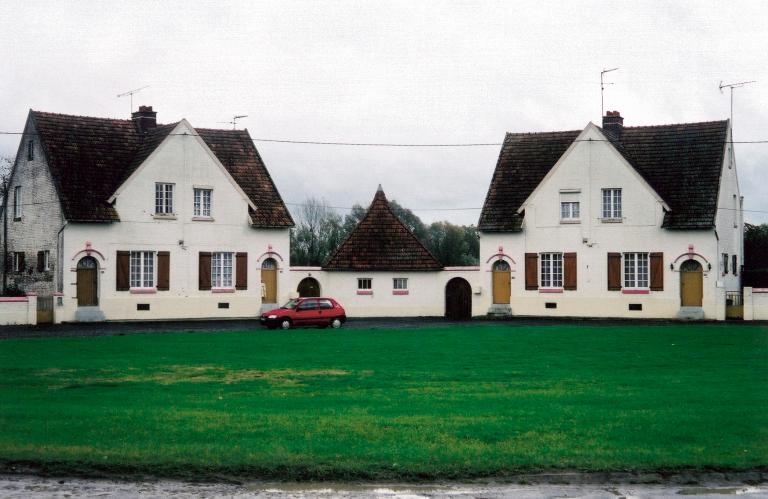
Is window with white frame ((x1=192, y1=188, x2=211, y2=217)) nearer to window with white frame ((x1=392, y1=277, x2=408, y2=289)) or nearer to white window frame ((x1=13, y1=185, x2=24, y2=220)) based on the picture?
white window frame ((x1=13, y1=185, x2=24, y2=220))

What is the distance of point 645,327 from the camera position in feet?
124

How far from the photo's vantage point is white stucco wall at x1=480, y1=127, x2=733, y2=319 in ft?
148

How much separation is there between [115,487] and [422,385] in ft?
28.3

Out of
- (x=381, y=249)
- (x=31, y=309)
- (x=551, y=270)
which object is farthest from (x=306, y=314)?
(x=551, y=270)

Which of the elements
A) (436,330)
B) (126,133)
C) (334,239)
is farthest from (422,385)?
(334,239)

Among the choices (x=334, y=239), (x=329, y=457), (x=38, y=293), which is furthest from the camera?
(x=334, y=239)

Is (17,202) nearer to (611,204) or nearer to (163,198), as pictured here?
(163,198)

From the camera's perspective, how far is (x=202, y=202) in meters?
45.7

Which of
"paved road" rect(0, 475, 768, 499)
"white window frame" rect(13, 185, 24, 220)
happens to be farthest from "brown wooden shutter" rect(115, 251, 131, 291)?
"paved road" rect(0, 475, 768, 499)

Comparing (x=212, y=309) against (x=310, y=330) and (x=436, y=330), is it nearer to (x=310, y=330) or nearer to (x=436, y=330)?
(x=310, y=330)

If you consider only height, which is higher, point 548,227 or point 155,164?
point 155,164

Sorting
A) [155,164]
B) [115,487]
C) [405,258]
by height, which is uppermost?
[155,164]

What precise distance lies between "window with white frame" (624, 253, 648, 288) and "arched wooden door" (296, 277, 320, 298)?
50.8ft

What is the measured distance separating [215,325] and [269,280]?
712cm
